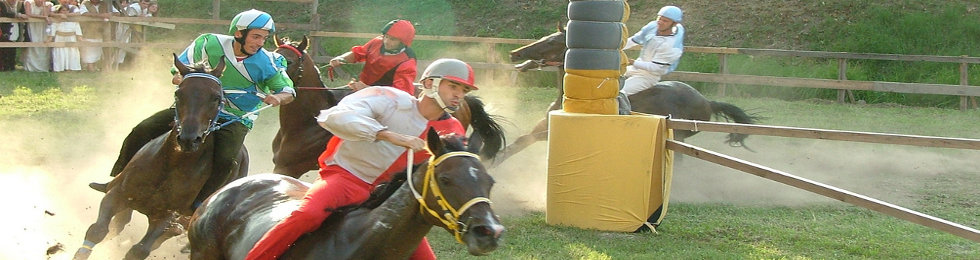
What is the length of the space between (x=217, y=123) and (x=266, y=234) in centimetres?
282

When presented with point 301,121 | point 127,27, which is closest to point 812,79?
point 301,121

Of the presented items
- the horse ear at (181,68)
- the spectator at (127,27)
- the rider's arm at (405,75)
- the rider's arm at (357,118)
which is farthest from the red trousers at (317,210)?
the spectator at (127,27)

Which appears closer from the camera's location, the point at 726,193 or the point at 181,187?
Answer: the point at 181,187

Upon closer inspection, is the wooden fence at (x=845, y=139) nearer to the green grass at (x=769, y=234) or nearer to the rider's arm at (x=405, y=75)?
the green grass at (x=769, y=234)

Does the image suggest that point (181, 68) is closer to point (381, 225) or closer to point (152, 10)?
point (381, 225)

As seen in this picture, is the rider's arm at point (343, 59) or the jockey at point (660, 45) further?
the jockey at point (660, 45)

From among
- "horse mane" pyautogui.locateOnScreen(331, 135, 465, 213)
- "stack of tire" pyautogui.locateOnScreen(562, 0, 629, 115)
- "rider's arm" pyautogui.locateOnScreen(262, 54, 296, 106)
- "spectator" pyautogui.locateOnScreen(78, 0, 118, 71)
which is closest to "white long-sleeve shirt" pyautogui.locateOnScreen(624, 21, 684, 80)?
"stack of tire" pyautogui.locateOnScreen(562, 0, 629, 115)

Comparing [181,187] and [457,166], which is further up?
[457,166]

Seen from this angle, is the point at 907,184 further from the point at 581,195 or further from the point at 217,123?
the point at 217,123

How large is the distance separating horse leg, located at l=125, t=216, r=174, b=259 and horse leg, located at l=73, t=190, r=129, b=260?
211 millimetres

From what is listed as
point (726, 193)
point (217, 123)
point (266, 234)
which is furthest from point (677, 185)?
point (266, 234)

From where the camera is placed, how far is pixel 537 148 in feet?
47.0

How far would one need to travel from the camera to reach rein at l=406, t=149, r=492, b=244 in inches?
170

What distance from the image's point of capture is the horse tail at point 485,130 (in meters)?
7.85
